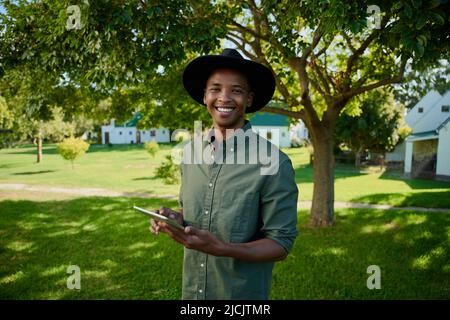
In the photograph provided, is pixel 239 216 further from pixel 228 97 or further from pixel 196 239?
pixel 228 97

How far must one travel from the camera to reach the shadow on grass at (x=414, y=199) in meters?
12.3

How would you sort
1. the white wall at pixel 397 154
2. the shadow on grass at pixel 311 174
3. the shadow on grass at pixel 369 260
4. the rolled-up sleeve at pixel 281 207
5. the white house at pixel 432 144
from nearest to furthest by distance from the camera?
1. the rolled-up sleeve at pixel 281 207
2. the shadow on grass at pixel 369 260
3. the white house at pixel 432 144
4. the shadow on grass at pixel 311 174
5. the white wall at pixel 397 154

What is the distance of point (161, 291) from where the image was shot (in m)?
5.54

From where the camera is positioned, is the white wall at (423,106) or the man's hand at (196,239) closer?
the man's hand at (196,239)

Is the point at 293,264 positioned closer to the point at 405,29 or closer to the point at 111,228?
the point at 405,29

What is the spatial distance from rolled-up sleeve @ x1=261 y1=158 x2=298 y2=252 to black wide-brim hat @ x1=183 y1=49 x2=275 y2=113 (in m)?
0.70

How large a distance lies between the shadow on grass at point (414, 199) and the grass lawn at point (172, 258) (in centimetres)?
249

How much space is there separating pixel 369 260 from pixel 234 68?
19.5 ft

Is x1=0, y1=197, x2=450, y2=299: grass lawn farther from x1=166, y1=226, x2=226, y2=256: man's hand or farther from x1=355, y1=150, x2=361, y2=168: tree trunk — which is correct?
x1=355, y1=150, x2=361, y2=168: tree trunk

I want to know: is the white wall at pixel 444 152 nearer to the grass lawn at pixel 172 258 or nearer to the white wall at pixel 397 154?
the white wall at pixel 397 154

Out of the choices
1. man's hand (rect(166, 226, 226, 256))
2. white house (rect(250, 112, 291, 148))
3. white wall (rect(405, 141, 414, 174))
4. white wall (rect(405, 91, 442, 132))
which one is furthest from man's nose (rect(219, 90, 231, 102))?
white house (rect(250, 112, 291, 148))

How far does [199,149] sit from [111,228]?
772cm

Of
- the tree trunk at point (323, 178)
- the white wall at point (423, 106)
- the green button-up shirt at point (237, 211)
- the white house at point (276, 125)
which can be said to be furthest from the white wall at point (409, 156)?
the green button-up shirt at point (237, 211)

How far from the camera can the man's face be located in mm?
2316
